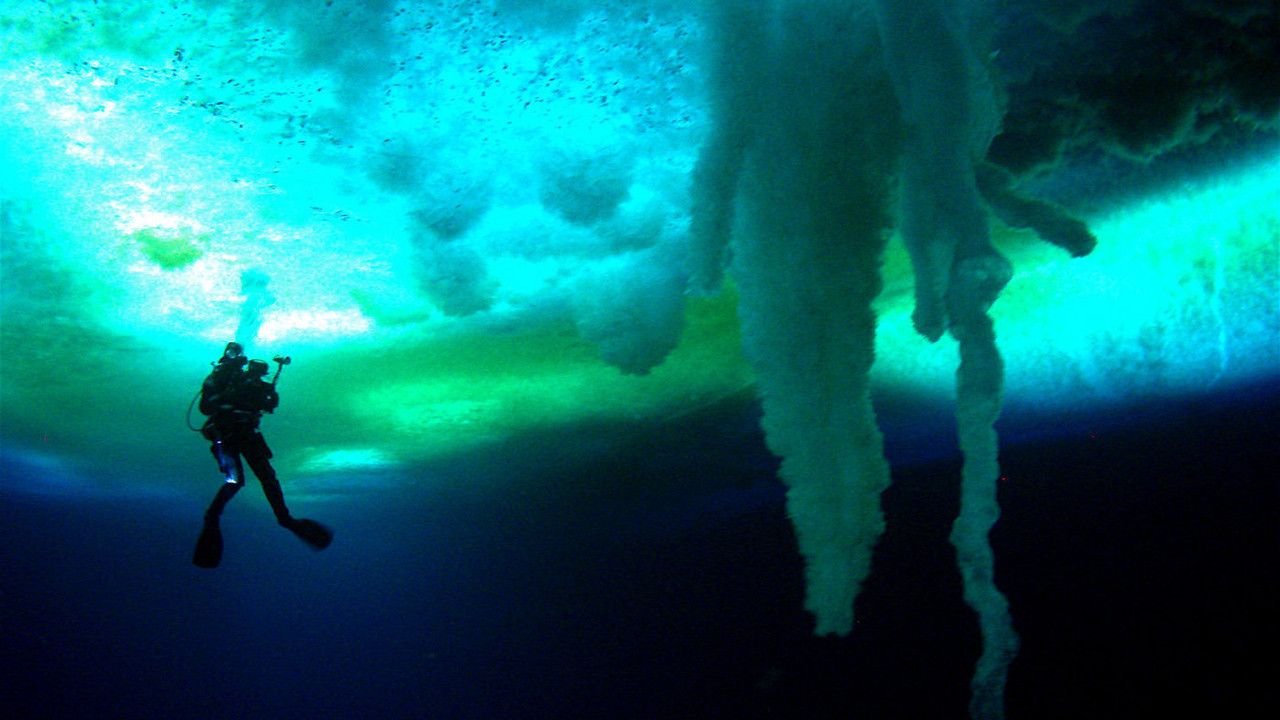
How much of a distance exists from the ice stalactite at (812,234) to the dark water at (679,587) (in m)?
6.54

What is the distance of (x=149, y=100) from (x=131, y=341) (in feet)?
15.8

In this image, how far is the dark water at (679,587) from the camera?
1076 cm

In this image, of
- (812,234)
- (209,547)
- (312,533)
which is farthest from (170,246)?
(812,234)

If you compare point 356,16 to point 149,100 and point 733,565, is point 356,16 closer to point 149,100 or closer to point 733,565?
point 149,100

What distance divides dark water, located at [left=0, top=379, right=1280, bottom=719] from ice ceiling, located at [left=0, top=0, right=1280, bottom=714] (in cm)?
487

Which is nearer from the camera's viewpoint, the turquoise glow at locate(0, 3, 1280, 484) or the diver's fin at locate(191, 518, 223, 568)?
the turquoise glow at locate(0, 3, 1280, 484)

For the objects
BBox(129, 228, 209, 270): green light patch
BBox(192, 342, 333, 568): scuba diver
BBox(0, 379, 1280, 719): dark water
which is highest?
BBox(129, 228, 209, 270): green light patch

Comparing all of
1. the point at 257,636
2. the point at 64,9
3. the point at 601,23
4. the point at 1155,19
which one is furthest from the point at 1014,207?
the point at 257,636

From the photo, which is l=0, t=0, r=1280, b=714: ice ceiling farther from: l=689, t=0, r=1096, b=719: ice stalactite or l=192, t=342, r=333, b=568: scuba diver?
l=192, t=342, r=333, b=568: scuba diver

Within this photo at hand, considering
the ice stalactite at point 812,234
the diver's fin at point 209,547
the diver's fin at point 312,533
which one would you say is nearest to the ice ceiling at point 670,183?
the ice stalactite at point 812,234

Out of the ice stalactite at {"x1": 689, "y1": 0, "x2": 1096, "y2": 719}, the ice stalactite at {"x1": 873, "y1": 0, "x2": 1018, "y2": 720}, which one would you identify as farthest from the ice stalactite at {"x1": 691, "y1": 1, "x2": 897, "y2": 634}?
the ice stalactite at {"x1": 873, "y1": 0, "x2": 1018, "y2": 720}

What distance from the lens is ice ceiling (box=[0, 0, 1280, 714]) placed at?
3602 mm

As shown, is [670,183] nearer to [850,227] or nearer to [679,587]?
[850,227]

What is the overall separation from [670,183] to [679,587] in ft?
48.3
